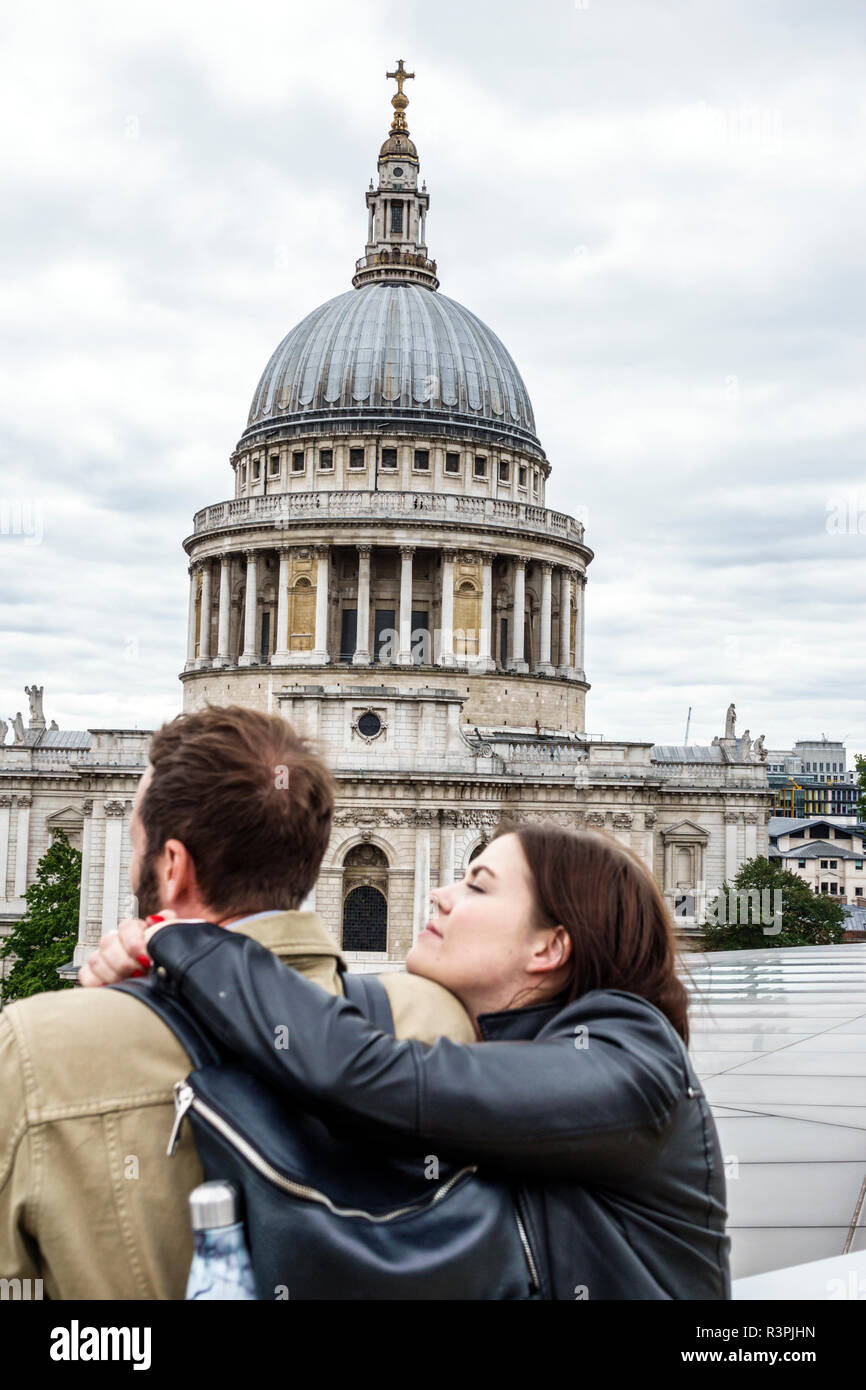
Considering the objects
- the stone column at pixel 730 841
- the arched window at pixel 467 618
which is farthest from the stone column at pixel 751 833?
the arched window at pixel 467 618

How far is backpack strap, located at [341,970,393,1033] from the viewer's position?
11.4 feet

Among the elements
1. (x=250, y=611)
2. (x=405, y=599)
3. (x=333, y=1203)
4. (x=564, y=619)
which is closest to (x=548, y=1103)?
(x=333, y=1203)

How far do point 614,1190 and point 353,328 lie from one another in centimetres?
7416

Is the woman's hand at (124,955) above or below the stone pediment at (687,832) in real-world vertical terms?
below

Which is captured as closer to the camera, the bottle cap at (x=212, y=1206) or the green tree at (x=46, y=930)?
the bottle cap at (x=212, y=1206)

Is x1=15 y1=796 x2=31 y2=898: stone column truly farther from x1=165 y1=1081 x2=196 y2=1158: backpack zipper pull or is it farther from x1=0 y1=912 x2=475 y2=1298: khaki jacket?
x1=165 y1=1081 x2=196 y2=1158: backpack zipper pull

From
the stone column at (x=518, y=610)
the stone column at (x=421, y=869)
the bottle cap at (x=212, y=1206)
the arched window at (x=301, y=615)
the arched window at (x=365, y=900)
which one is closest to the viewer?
the bottle cap at (x=212, y=1206)

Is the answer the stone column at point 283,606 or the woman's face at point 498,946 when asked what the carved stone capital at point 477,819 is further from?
the woman's face at point 498,946

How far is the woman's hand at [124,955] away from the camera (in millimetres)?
3412

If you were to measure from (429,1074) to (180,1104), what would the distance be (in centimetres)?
54

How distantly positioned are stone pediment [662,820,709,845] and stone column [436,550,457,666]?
1314cm

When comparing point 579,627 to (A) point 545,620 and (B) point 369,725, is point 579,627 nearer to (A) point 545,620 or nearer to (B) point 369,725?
(A) point 545,620

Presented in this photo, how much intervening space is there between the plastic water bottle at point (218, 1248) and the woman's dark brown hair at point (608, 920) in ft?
3.65
